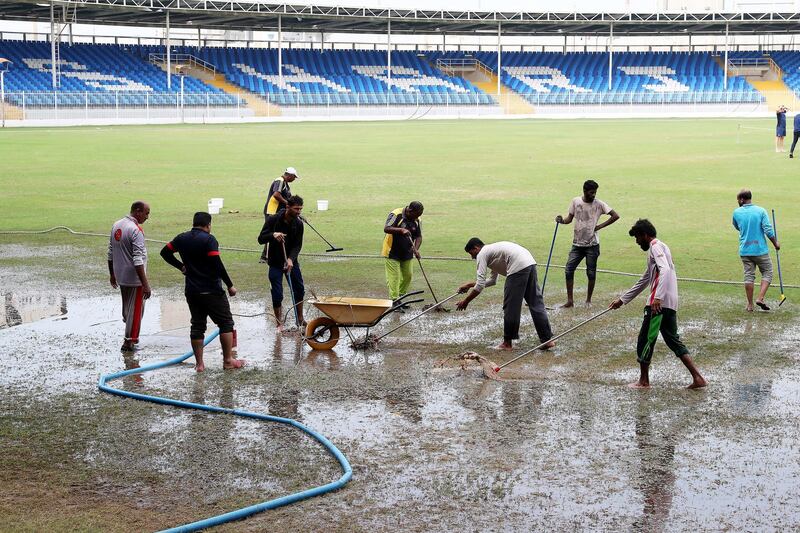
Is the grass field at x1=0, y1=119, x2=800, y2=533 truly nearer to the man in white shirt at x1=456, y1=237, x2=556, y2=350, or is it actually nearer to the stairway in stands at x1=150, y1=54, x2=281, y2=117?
the man in white shirt at x1=456, y1=237, x2=556, y2=350

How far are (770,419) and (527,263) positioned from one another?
3.44 meters

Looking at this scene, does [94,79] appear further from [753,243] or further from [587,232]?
[753,243]

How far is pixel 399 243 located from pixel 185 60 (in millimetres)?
67012

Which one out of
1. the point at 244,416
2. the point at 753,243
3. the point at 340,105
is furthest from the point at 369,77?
the point at 244,416

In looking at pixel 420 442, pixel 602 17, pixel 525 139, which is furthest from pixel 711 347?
pixel 602 17

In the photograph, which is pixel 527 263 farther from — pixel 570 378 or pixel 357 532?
pixel 357 532

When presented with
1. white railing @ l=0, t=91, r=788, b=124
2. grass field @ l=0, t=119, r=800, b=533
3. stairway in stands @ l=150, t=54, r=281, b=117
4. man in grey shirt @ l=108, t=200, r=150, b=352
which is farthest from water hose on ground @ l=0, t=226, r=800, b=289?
stairway in stands @ l=150, t=54, r=281, b=117

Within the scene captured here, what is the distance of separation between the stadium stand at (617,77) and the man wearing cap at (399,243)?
213 feet

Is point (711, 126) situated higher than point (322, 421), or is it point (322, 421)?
point (711, 126)

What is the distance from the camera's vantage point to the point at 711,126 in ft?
191

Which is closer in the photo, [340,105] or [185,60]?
[340,105]

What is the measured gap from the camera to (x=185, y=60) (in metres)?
76.9

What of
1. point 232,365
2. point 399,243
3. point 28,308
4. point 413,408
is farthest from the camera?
point 28,308

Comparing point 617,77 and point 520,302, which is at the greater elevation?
point 617,77
